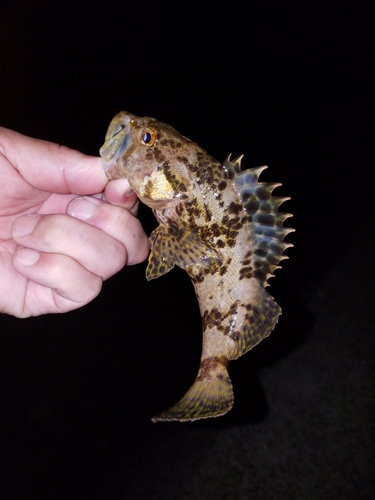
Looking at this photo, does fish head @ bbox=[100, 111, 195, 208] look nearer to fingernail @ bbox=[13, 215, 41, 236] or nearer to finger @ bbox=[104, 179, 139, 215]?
finger @ bbox=[104, 179, 139, 215]

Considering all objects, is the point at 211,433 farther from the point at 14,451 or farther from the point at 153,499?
the point at 14,451

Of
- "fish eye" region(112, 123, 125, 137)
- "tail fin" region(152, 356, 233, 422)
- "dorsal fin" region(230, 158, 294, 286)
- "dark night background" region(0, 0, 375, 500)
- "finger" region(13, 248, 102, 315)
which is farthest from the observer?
"dark night background" region(0, 0, 375, 500)

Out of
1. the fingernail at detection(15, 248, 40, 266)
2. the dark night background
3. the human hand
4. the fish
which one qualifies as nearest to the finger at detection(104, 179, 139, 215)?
the human hand

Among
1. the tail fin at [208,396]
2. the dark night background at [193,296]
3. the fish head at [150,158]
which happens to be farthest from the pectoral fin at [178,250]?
the dark night background at [193,296]

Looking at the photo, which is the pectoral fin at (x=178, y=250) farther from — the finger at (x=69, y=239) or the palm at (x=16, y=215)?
the palm at (x=16, y=215)

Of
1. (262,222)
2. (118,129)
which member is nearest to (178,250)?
(262,222)

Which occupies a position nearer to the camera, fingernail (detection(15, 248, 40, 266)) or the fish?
the fish

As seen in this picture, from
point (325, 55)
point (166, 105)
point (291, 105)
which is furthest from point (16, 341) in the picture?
point (325, 55)
